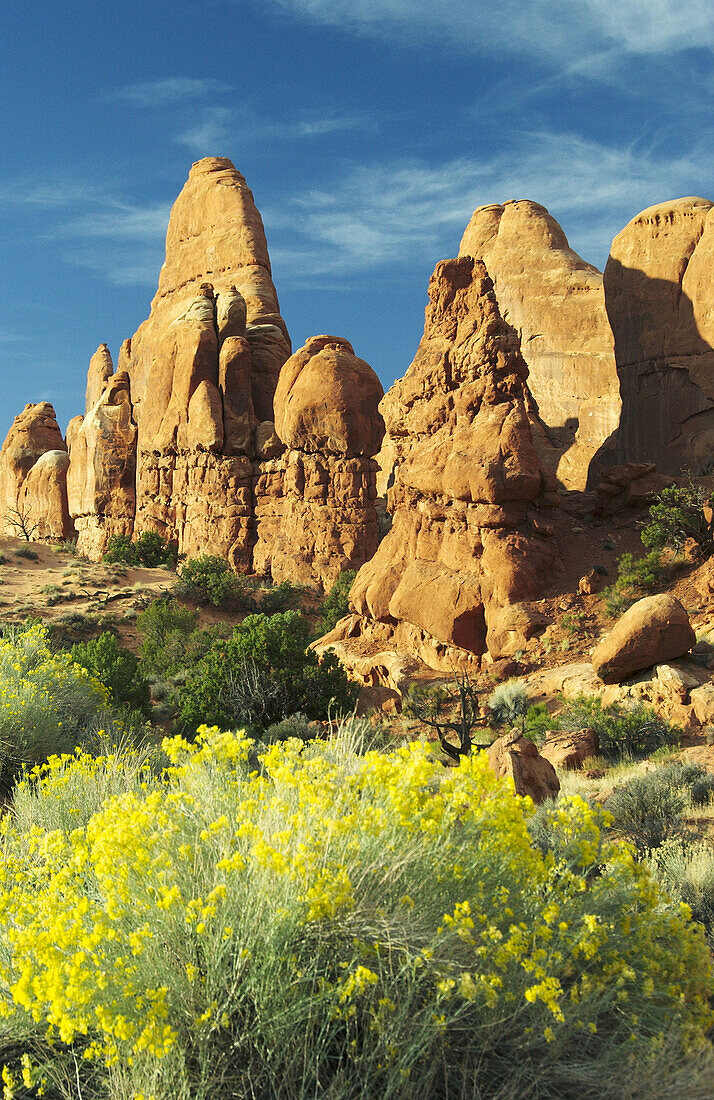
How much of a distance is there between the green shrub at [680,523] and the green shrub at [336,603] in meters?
10.3

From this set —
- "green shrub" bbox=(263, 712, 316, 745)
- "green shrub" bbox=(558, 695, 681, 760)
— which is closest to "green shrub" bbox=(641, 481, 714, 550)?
"green shrub" bbox=(558, 695, 681, 760)

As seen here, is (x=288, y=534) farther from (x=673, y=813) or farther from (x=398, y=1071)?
(x=398, y=1071)

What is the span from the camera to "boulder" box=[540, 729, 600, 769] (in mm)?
11367

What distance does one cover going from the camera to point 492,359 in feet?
68.3

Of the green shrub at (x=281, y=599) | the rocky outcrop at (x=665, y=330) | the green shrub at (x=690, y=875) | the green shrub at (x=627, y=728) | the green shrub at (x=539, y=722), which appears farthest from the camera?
the green shrub at (x=281, y=599)

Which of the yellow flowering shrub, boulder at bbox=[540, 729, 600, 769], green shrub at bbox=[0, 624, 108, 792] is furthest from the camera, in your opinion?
boulder at bbox=[540, 729, 600, 769]

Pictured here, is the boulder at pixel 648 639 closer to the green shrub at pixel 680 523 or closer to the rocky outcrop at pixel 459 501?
the rocky outcrop at pixel 459 501

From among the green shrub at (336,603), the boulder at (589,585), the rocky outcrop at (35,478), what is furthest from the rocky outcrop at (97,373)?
the boulder at (589,585)

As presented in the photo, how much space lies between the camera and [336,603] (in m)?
28.2

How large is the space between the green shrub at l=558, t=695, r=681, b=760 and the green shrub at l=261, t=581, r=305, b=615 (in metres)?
17.7

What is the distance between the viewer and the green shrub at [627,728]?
1193 centimetres

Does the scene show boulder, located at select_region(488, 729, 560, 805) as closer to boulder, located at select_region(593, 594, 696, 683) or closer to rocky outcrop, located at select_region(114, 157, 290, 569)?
boulder, located at select_region(593, 594, 696, 683)

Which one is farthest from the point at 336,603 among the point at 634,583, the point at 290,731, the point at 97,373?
the point at 97,373

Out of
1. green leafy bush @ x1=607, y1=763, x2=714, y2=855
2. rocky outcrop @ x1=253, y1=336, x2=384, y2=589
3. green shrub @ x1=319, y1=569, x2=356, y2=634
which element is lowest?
green leafy bush @ x1=607, y1=763, x2=714, y2=855
